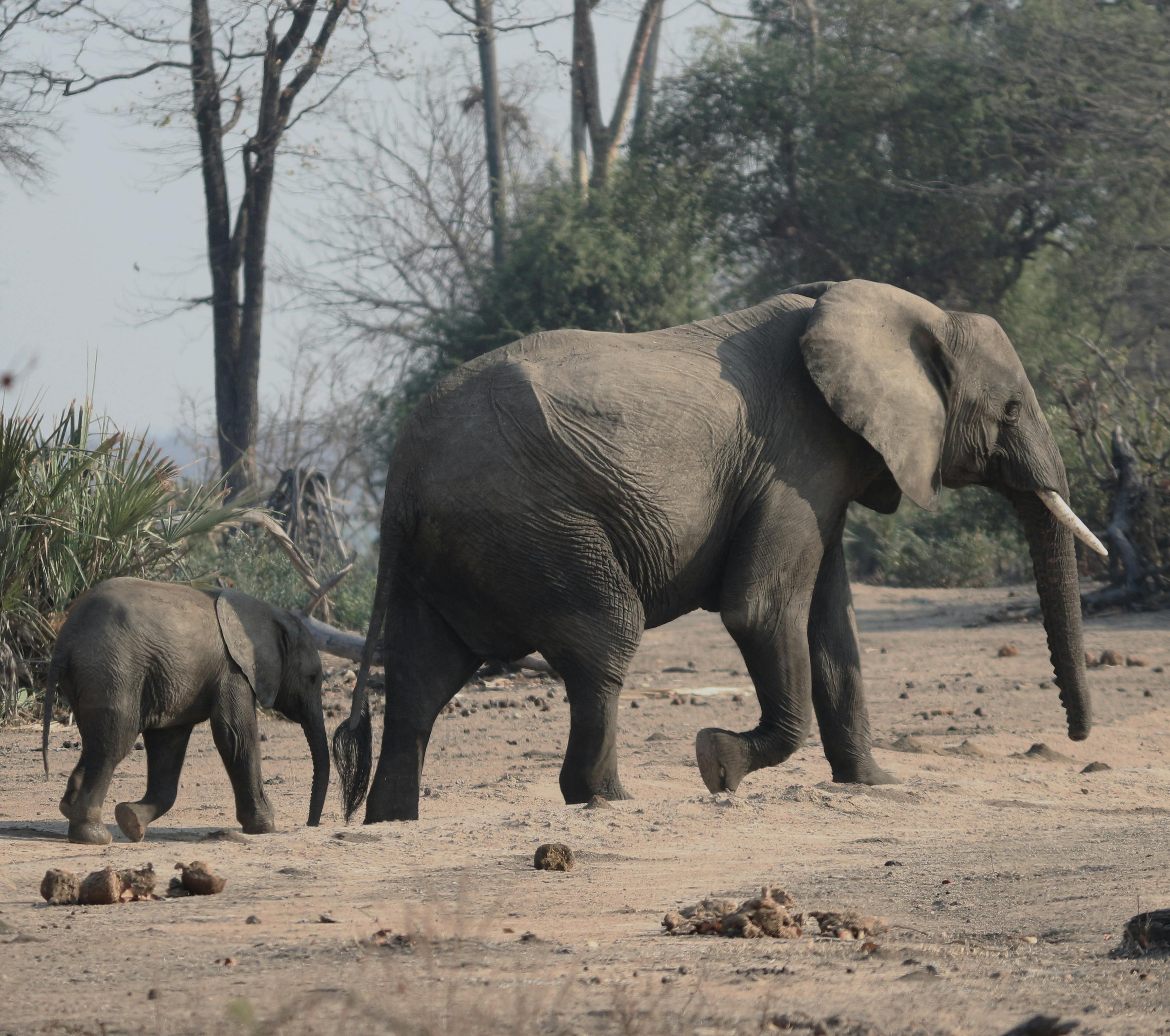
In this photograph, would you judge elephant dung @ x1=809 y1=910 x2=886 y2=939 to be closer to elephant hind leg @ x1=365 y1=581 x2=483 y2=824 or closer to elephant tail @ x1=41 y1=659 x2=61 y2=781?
elephant hind leg @ x1=365 y1=581 x2=483 y2=824

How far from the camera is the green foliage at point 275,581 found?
13.5 metres

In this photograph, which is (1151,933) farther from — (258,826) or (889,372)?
(258,826)

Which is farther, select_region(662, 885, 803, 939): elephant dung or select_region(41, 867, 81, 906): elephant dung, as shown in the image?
select_region(41, 867, 81, 906): elephant dung

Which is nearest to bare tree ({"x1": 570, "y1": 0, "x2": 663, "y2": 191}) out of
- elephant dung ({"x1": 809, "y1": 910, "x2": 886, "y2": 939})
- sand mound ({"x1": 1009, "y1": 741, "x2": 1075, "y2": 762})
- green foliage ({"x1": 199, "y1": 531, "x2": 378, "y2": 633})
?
green foliage ({"x1": 199, "y1": 531, "x2": 378, "y2": 633})

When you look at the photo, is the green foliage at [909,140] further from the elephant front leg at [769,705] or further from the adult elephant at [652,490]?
the elephant front leg at [769,705]

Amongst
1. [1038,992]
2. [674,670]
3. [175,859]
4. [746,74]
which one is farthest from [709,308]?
[1038,992]

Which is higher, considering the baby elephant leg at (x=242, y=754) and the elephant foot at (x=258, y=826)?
the baby elephant leg at (x=242, y=754)

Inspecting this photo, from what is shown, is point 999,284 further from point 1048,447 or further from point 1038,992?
point 1038,992

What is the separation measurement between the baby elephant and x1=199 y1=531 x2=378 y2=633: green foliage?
6441 millimetres

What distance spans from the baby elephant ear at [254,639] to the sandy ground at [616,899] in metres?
0.62

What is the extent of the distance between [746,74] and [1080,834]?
22779mm

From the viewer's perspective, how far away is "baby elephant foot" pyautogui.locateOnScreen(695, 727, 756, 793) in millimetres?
6539

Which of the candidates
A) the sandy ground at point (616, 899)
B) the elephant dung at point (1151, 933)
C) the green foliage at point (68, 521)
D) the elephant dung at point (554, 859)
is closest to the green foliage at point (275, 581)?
the green foliage at point (68, 521)

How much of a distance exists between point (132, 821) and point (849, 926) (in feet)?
10.6
